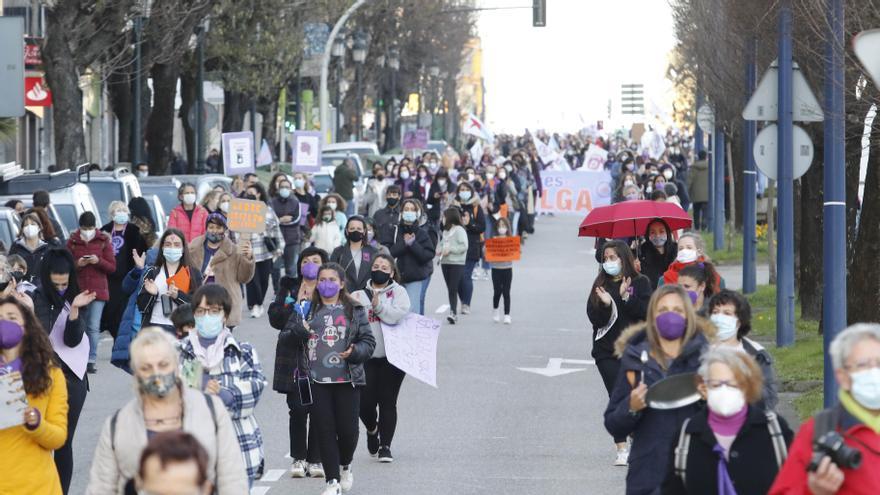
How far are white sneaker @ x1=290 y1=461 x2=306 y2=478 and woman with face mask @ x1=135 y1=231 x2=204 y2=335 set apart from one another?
74.0 inches

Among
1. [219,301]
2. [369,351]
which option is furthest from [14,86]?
[219,301]

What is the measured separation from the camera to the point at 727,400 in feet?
21.5

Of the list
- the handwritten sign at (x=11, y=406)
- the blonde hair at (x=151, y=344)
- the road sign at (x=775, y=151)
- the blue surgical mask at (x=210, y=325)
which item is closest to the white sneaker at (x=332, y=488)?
the blue surgical mask at (x=210, y=325)

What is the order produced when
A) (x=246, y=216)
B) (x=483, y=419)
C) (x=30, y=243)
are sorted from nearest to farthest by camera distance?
(x=483, y=419), (x=30, y=243), (x=246, y=216)

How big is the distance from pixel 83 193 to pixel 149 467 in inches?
617

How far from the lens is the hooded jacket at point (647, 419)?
303 inches

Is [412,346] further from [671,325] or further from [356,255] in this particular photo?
[671,325]

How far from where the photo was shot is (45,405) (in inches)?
320

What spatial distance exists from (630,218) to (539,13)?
28.0 metres

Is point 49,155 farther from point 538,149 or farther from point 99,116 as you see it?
point 538,149

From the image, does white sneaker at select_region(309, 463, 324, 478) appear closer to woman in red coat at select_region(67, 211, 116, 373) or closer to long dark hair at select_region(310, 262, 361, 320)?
long dark hair at select_region(310, 262, 361, 320)

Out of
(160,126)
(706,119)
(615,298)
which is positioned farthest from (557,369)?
(160,126)

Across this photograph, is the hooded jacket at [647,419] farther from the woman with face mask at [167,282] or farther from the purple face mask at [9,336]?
the woman with face mask at [167,282]

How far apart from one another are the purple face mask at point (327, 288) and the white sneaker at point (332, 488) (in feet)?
3.85
